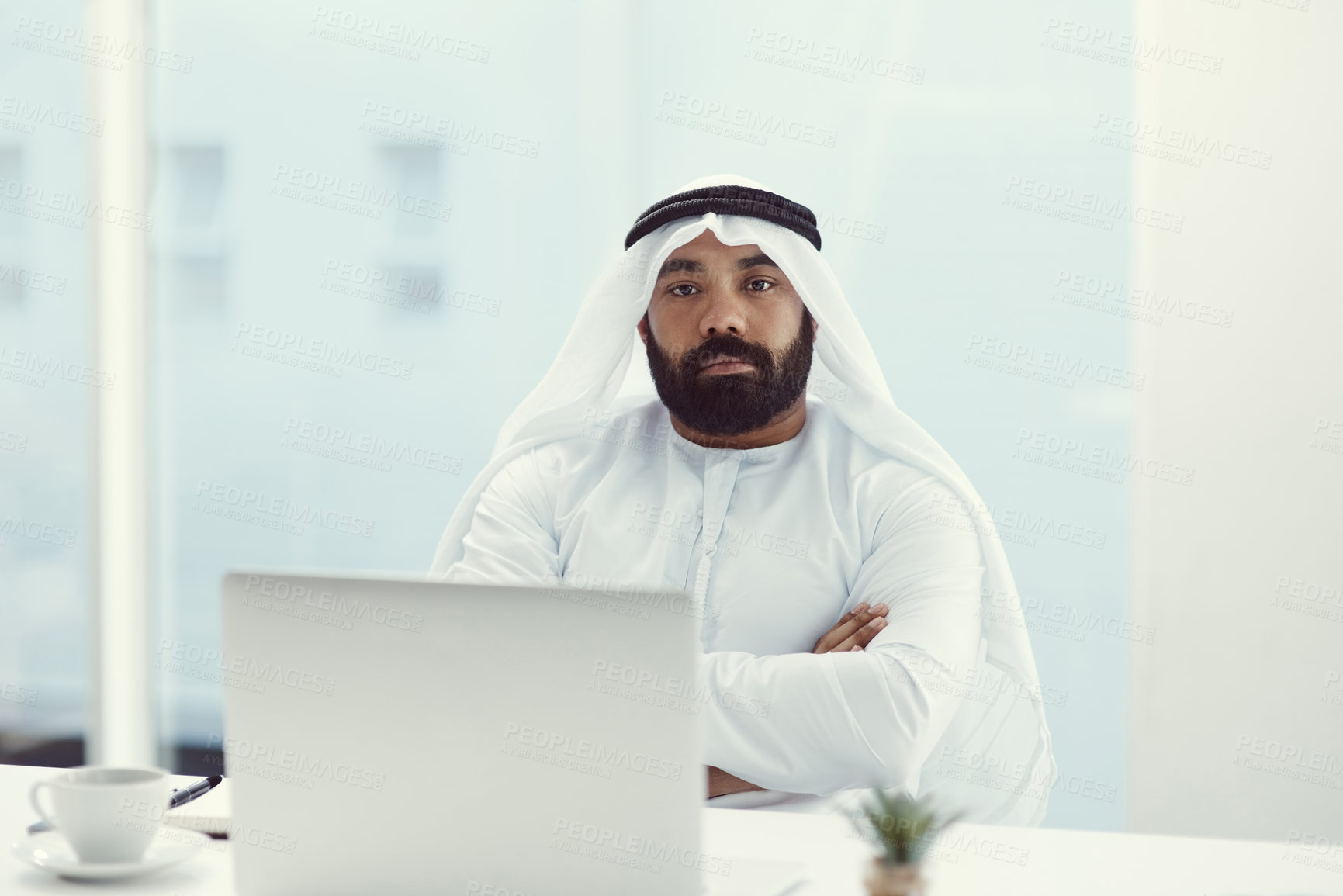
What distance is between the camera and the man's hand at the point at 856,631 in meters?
1.91

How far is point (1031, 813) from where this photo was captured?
6.62 ft

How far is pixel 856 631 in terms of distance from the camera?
1.93m

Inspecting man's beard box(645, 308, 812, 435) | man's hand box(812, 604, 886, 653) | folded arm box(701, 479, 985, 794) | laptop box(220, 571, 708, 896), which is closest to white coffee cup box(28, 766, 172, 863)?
laptop box(220, 571, 708, 896)

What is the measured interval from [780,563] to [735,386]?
0.37 meters

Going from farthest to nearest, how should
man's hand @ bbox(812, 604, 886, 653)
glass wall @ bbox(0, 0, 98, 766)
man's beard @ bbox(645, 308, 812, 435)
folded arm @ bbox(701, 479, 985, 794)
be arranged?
glass wall @ bbox(0, 0, 98, 766) < man's beard @ bbox(645, 308, 812, 435) < man's hand @ bbox(812, 604, 886, 653) < folded arm @ bbox(701, 479, 985, 794)

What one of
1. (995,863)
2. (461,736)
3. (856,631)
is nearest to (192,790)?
(461,736)

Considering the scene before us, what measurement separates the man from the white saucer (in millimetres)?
765

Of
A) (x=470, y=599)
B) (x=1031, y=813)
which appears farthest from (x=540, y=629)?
(x=1031, y=813)

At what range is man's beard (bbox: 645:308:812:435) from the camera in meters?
2.29

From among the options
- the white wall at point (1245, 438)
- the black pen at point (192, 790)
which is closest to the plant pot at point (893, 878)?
the black pen at point (192, 790)

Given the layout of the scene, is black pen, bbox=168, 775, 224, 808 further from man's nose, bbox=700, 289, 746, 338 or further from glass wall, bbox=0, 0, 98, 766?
glass wall, bbox=0, 0, 98, 766

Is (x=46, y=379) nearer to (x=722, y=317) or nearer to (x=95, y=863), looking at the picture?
(x=722, y=317)

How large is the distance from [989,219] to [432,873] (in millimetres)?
2664

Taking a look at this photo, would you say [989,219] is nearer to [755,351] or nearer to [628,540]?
[755,351]
